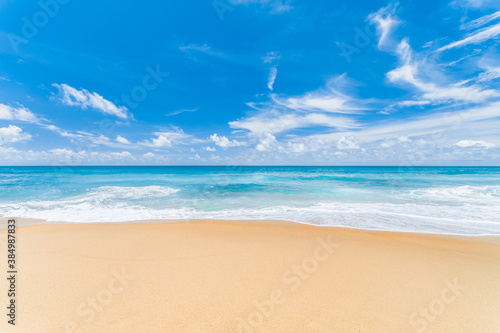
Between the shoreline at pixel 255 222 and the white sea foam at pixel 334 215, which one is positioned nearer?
the shoreline at pixel 255 222

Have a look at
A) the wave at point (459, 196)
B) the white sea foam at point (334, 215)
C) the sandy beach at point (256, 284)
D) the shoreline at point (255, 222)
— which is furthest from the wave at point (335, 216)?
the wave at point (459, 196)

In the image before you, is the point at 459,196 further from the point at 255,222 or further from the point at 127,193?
the point at 127,193

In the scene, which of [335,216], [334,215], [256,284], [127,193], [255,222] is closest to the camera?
[256,284]

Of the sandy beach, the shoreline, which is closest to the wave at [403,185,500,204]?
the shoreline

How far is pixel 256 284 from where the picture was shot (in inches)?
136

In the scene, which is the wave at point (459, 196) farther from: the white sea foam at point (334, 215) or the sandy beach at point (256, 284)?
the sandy beach at point (256, 284)

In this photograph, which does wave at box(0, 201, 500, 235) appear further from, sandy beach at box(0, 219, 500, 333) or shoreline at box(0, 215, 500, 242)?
sandy beach at box(0, 219, 500, 333)

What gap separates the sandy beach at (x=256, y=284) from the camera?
2.67 metres

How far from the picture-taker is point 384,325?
261 centimetres

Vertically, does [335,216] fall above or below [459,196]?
below

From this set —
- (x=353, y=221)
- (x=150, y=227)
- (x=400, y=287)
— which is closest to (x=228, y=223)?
(x=150, y=227)

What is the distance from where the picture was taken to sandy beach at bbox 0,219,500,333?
2.67m

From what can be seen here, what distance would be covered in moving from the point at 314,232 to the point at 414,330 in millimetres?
3741

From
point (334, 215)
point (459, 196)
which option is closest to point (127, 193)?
point (334, 215)
